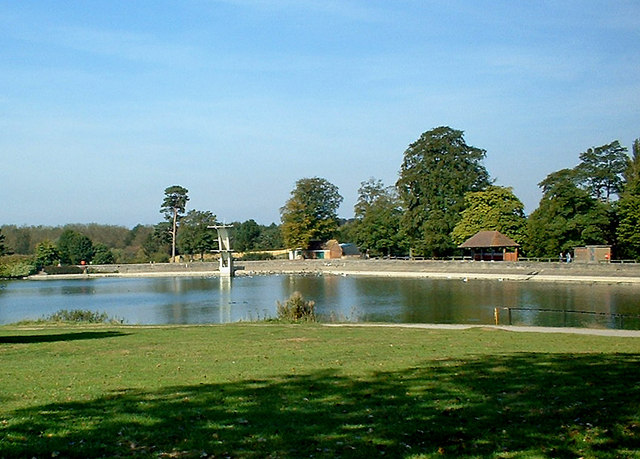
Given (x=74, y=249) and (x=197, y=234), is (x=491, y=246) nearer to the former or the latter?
(x=197, y=234)

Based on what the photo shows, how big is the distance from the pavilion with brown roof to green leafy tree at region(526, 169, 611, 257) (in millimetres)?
2329

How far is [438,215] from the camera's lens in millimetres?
73500

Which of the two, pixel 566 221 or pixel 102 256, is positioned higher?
pixel 566 221

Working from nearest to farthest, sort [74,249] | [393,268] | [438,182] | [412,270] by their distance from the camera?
[412,270] → [393,268] → [438,182] → [74,249]

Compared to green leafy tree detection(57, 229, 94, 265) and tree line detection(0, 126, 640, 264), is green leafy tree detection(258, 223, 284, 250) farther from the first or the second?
Answer: green leafy tree detection(57, 229, 94, 265)

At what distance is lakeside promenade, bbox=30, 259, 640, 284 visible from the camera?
2125 inches

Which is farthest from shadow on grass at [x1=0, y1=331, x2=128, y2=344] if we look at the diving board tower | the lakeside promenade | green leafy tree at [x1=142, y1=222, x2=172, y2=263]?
green leafy tree at [x1=142, y1=222, x2=172, y2=263]

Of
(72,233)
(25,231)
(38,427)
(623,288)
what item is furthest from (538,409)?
(25,231)

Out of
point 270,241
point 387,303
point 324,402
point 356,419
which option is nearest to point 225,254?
point 387,303

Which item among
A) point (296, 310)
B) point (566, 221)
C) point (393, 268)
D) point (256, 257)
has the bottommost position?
point (296, 310)

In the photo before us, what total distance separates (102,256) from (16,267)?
1355 centimetres

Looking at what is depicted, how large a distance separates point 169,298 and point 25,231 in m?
81.3

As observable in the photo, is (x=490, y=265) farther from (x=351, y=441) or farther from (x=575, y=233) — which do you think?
(x=351, y=441)

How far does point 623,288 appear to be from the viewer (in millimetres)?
47938
